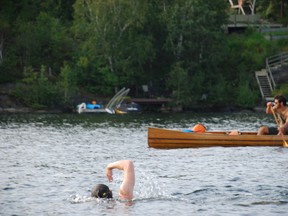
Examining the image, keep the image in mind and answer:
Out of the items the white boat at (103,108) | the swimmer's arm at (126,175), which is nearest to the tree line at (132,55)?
the white boat at (103,108)

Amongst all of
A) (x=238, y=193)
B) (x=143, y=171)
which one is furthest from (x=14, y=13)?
(x=238, y=193)

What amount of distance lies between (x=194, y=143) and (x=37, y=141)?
7.95 metres

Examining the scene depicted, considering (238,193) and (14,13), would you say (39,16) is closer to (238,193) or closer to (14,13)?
(14,13)

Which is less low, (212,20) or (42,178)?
(212,20)

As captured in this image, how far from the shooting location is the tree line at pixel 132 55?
77062mm

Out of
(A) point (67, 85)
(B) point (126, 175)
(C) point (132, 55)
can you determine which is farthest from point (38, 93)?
(B) point (126, 175)

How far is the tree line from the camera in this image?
7706cm

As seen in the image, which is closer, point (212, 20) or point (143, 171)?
point (143, 171)

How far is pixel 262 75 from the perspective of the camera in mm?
81812

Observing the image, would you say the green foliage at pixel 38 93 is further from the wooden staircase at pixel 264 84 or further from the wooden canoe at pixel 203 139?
the wooden canoe at pixel 203 139

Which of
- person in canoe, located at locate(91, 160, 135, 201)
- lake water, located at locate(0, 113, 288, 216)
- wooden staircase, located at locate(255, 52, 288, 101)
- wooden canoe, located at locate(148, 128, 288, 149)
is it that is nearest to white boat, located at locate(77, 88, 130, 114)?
wooden staircase, located at locate(255, 52, 288, 101)

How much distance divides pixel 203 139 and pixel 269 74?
40004 mm

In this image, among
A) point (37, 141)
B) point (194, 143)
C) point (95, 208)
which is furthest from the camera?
point (37, 141)

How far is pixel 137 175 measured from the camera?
33031 mm
